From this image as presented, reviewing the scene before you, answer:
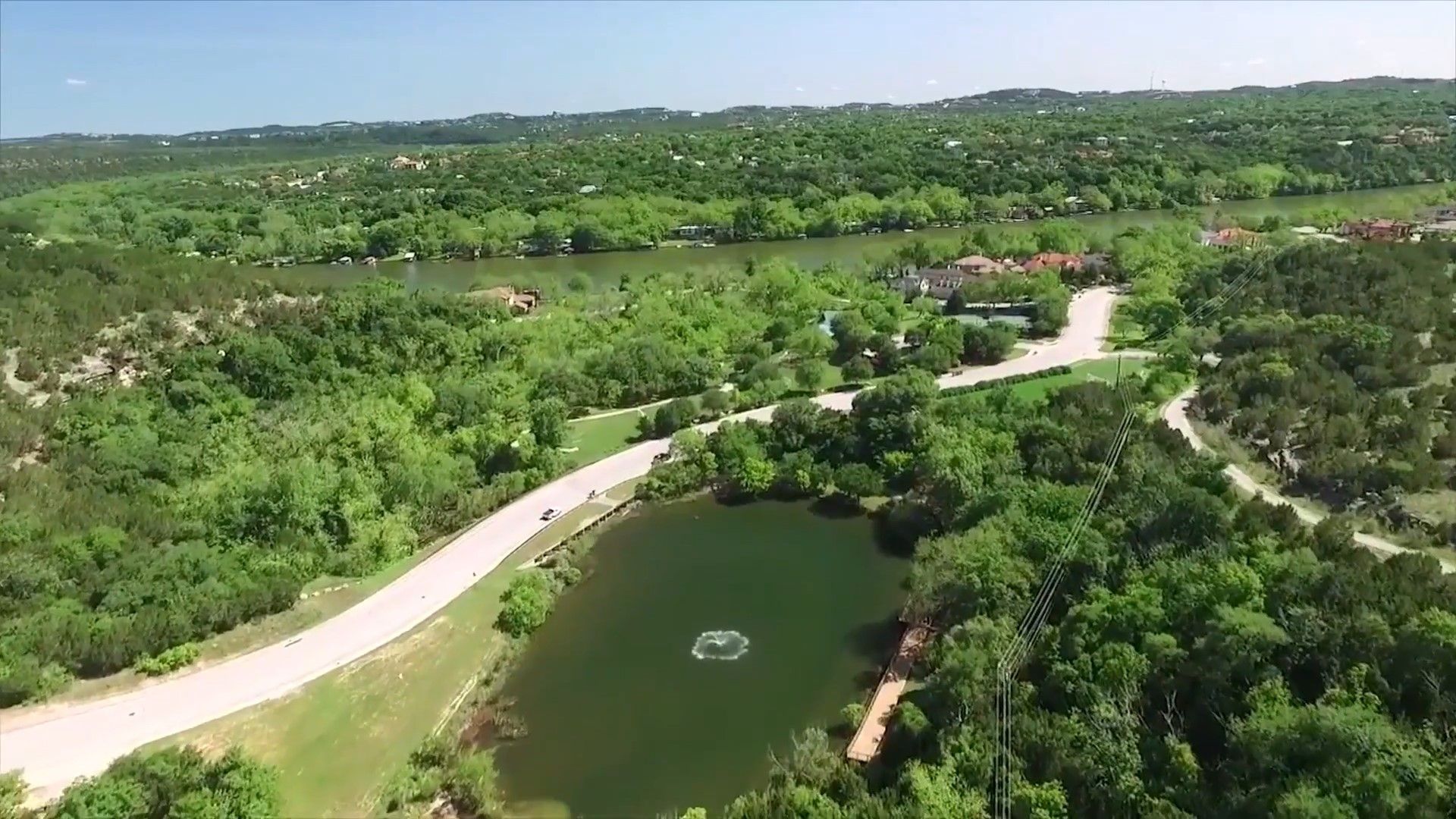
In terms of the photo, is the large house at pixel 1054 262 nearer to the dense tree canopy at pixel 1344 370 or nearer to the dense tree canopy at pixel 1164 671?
the dense tree canopy at pixel 1344 370

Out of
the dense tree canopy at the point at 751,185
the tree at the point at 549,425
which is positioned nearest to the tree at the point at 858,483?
the tree at the point at 549,425

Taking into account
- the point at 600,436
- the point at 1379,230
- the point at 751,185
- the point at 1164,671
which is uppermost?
the point at 751,185

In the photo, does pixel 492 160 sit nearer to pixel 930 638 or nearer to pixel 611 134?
pixel 611 134

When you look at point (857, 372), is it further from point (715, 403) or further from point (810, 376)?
point (715, 403)

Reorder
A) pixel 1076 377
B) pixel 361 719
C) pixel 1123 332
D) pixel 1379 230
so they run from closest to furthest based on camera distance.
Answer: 1. pixel 361 719
2. pixel 1076 377
3. pixel 1123 332
4. pixel 1379 230

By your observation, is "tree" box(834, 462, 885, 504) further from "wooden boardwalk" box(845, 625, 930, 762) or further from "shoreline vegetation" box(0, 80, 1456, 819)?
"wooden boardwalk" box(845, 625, 930, 762)

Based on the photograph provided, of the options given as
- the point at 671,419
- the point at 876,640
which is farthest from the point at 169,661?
the point at 671,419

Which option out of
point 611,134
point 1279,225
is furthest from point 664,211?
point 611,134
